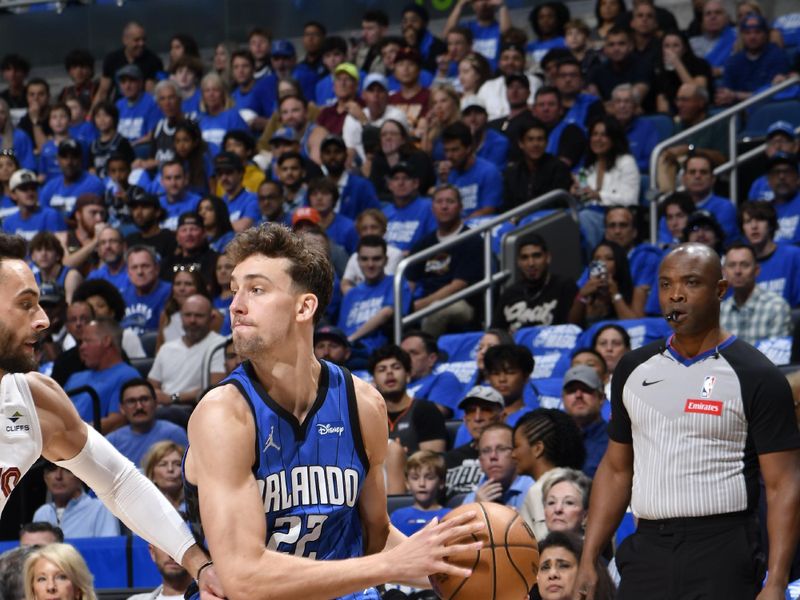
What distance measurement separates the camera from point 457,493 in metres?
8.39

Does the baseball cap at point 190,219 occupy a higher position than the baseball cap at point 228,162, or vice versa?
the baseball cap at point 228,162

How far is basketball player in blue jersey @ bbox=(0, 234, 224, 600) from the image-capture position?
444cm

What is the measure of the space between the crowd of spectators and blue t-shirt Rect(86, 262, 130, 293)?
0.03 meters

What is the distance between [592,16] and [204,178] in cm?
503

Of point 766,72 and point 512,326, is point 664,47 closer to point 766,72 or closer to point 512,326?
point 766,72

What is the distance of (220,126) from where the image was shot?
15727 mm

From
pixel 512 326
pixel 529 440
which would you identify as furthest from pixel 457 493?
pixel 512 326

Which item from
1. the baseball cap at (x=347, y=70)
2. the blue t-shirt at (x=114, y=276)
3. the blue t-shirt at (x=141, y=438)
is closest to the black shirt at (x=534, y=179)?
the baseball cap at (x=347, y=70)

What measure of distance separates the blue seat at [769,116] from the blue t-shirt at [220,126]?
5.56 m

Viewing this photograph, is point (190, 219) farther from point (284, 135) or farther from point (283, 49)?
point (283, 49)

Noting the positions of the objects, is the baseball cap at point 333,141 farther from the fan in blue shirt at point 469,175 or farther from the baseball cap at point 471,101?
the baseball cap at point 471,101

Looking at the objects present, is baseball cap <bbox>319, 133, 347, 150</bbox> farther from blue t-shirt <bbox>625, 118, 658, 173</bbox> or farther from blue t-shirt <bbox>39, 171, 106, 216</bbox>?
blue t-shirt <bbox>39, 171, 106, 216</bbox>

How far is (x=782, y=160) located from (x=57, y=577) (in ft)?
23.0

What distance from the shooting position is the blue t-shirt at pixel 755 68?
44.5ft
